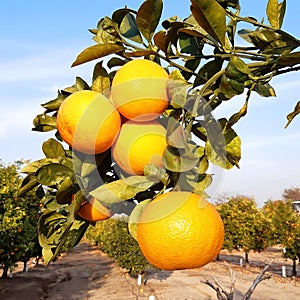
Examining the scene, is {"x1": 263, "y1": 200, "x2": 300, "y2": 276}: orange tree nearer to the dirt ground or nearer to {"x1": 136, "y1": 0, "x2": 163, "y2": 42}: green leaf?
the dirt ground

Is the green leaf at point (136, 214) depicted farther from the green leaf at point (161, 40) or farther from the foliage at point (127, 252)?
the foliage at point (127, 252)

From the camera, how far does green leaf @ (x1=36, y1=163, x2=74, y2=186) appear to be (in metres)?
0.64

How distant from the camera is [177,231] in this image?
579mm

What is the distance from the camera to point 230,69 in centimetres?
55

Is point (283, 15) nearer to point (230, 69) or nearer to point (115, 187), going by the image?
point (230, 69)

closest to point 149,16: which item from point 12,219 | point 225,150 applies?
point 225,150

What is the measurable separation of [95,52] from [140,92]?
0.35 ft

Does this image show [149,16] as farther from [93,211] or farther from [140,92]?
[93,211]

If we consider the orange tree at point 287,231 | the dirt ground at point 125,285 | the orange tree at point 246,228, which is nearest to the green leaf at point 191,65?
the dirt ground at point 125,285

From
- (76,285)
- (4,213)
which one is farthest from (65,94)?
(76,285)

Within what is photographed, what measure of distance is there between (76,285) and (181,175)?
1409 cm

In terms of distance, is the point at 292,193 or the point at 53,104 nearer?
the point at 53,104

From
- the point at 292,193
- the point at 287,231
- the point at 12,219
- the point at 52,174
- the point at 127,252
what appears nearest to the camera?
the point at 52,174

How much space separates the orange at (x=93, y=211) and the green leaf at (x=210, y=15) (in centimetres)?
34
